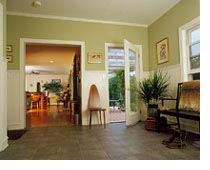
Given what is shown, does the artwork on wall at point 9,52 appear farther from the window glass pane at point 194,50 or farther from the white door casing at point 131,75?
the window glass pane at point 194,50

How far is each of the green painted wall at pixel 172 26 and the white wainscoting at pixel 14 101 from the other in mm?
3469

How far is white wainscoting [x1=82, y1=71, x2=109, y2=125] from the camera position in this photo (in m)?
4.16

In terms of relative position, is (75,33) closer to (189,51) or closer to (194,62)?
(189,51)

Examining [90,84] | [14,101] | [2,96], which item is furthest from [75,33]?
[2,96]

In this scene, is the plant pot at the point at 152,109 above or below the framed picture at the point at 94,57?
below

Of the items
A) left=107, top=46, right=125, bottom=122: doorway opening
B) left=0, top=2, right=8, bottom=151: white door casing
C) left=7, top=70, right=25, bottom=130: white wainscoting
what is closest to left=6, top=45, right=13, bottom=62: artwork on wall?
left=7, top=70, right=25, bottom=130: white wainscoting

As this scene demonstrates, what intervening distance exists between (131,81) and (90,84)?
3.45ft

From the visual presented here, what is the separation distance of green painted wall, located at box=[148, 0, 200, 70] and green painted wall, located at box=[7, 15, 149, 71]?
0.24 m

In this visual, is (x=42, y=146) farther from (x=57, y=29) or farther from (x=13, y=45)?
(x=57, y=29)

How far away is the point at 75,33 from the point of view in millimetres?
4207

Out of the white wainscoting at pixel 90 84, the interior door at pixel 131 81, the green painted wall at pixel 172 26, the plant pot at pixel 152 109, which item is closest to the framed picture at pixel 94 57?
the white wainscoting at pixel 90 84

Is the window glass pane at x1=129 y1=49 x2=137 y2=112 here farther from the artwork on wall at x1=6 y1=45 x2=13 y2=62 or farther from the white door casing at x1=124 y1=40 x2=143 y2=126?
the artwork on wall at x1=6 y1=45 x2=13 y2=62

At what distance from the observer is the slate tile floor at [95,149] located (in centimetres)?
198
